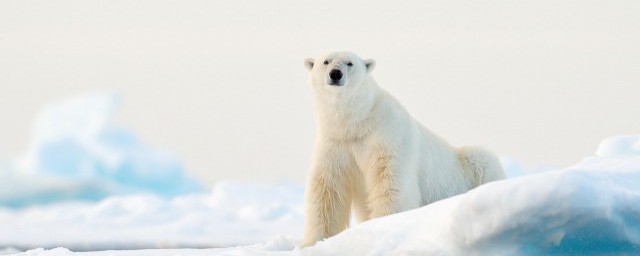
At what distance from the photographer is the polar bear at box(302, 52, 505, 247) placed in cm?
652

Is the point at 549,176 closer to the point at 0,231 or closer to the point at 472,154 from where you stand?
the point at 472,154

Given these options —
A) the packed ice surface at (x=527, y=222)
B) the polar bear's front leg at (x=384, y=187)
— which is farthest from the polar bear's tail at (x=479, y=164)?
the packed ice surface at (x=527, y=222)

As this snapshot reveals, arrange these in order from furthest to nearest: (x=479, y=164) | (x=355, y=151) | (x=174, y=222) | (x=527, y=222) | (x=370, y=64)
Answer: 1. (x=174, y=222)
2. (x=479, y=164)
3. (x=370, y=64)
4. (x=355, y=151)
5. (x=527, y=222)

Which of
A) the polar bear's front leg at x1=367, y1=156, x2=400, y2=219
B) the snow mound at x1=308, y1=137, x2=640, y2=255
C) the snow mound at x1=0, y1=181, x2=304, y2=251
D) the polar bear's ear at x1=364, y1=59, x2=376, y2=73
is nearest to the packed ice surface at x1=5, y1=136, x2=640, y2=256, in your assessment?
the snow mound at x1=308, y1=137, x2=640, y2=255

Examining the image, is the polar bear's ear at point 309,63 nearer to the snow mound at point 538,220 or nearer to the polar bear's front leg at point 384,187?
the polar bear's front leg at point 384,187

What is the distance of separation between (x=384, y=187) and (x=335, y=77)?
0.90 metres

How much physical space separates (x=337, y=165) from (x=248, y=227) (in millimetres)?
11793

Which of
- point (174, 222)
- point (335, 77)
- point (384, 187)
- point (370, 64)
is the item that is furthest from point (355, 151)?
point (174, 222)

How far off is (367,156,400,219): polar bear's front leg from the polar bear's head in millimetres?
639

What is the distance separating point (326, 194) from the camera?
21.9ft

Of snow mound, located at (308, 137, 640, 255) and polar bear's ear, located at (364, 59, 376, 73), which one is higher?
polar bear's ear, located at (364, 59, 376, 73)

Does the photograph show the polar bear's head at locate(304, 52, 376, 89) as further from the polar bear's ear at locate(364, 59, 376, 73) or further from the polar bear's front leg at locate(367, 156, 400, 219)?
the polar bear's front leg at locate(367, 156, 400, 219)

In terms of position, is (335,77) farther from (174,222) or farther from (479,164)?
(174,222)

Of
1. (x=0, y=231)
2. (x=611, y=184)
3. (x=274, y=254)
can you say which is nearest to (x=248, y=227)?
(x=0, y=231)
